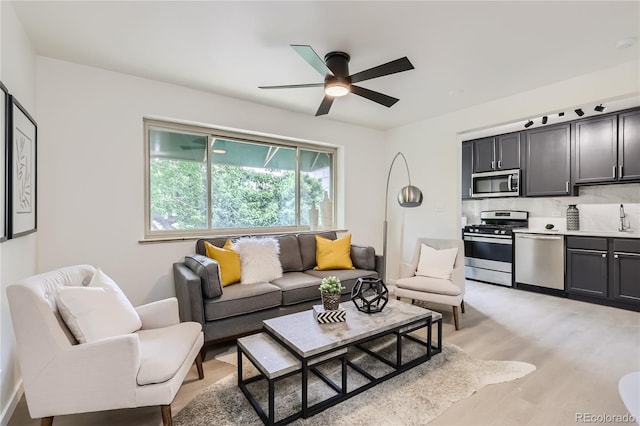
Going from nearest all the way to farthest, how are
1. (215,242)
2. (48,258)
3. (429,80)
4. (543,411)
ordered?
(543,411) → (48,258) → (429,80) → (215,242)

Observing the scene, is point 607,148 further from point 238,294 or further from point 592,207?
point 238,294

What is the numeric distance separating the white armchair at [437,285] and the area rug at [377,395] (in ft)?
2.39

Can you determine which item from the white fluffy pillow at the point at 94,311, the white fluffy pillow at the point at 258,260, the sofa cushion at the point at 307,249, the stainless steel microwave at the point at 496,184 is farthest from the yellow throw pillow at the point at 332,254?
the stainless steel microwave at the point at 496,184

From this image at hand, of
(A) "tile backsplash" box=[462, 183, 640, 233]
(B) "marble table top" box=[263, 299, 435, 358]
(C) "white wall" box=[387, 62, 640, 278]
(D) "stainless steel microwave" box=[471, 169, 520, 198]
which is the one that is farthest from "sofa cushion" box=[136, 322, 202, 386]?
(A) "tile backsplash" box=[462, 183, 640, 233]

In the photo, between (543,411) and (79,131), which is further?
(79,131)

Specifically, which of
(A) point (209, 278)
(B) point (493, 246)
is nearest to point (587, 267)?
(B) point (493, 246)

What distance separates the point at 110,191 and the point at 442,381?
327 cm

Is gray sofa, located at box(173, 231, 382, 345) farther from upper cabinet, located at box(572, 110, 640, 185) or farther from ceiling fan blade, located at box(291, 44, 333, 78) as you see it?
upper cabinet, located at box(572, 110, 640, 185)

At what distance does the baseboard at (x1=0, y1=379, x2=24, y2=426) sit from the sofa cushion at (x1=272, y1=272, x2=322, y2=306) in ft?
6.26

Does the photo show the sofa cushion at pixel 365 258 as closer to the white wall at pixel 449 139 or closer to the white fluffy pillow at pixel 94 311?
the white wall at pixel 449 139

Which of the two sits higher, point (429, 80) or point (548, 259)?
point (429, 80)

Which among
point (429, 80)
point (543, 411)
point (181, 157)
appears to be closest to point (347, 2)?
point (429, 80)

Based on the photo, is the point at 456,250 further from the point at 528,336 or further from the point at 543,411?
the point at 543,411

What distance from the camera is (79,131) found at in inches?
106
